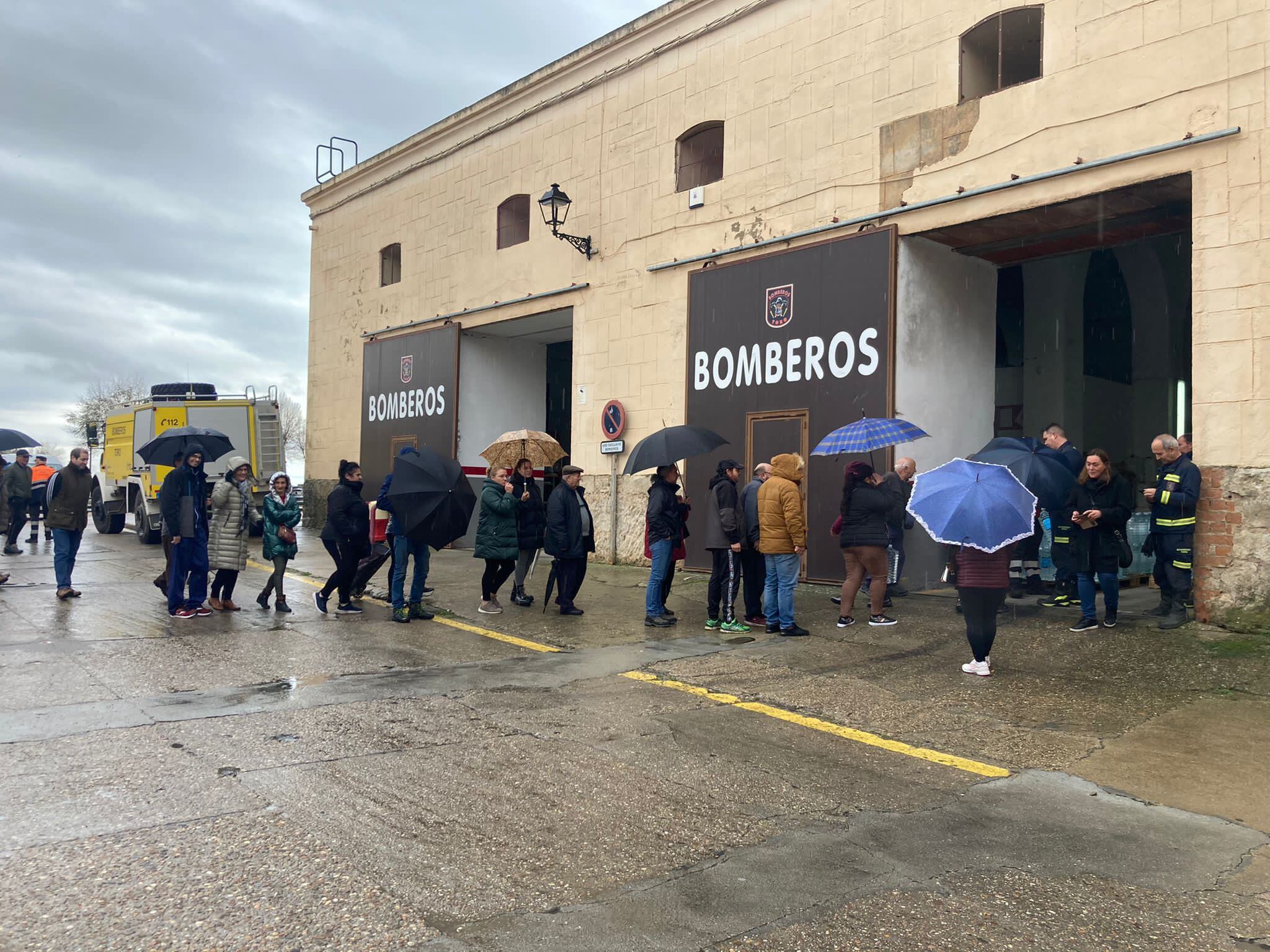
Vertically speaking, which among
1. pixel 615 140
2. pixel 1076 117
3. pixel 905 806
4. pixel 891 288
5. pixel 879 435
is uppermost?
pixel 615 140

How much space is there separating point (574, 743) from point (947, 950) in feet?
8.83

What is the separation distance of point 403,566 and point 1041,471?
6.38 meters

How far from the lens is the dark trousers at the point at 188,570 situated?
9641 millimetres

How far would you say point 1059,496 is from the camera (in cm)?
884

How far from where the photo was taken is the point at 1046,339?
53.8ft

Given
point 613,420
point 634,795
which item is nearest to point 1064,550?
point 634,795

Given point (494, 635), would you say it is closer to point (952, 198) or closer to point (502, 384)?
point (952, 198)

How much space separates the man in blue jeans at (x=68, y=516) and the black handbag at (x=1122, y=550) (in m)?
11.0

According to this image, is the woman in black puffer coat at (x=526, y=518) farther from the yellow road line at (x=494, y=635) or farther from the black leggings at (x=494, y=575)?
the yellow road line at (x=494, y=635)

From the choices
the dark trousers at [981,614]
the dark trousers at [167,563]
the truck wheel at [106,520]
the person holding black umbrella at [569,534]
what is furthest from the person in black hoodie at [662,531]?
the truck wheel at [106,520]

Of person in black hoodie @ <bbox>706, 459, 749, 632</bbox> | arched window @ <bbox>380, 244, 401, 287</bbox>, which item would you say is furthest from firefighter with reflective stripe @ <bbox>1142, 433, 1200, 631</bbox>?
arched window @ <bbox>380, 244, 401, 287</bbox>

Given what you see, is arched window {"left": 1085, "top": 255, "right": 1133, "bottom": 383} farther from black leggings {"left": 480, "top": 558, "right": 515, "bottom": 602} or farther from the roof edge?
black leggings {"left": 480, "top": 558, "right": 515, "bottom": 602}

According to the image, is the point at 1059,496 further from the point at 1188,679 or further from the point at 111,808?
the point at 111,808

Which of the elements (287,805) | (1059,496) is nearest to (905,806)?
(287,805)
